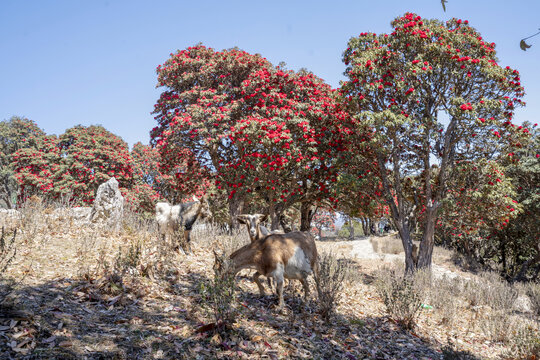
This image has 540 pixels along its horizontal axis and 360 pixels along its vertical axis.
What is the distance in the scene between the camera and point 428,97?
482 inches

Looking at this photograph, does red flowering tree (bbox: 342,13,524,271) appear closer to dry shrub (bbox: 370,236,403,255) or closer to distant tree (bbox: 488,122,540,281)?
distant tree (bbox: 488,122,540,281)

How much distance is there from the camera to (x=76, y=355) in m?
3.51

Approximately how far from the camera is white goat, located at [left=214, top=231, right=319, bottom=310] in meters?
6.34

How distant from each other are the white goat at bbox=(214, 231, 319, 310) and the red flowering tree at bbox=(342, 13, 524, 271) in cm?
601

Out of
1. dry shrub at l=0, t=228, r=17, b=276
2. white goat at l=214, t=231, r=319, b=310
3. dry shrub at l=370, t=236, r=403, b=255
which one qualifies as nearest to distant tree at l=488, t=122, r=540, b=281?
dry shrub at l=370, t=236, r=403, b=255

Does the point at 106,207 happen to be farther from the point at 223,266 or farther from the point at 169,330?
the point at 169,330

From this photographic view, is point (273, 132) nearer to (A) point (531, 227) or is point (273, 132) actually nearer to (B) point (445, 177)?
(B) point (445, 177)

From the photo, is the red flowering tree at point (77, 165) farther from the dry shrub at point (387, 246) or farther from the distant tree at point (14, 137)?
the dry shrub at point (387, 246)

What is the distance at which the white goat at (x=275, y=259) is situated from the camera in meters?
6.34

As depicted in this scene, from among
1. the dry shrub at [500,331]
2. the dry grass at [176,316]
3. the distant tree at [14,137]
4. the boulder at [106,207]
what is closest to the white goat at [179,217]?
the dry grass at [176,316]

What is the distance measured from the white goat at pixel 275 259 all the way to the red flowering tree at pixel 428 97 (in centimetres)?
601

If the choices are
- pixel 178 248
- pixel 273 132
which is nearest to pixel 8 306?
pixel 178 248

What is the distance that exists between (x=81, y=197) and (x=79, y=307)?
2091 cm

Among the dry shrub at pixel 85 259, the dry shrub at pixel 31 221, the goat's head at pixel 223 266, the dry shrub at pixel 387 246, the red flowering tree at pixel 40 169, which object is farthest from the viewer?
the red flowering tree at pixel 40 169
